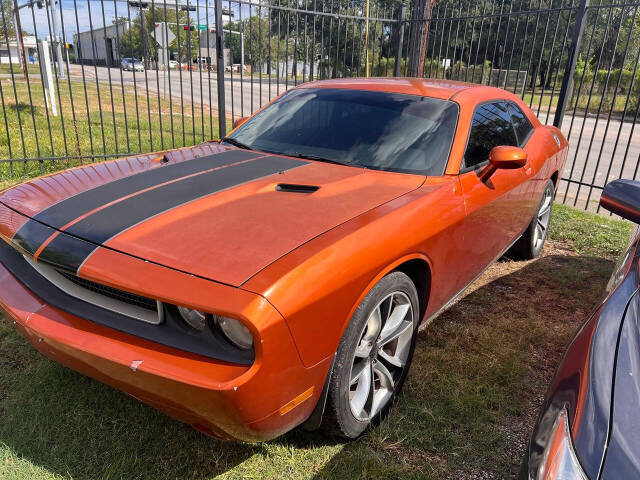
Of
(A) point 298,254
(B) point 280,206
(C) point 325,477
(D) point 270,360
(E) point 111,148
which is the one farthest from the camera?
(E) point 111,148

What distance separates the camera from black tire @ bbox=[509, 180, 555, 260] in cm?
441

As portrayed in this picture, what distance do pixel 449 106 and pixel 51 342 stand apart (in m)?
2.61

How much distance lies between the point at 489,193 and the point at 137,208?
210 cm

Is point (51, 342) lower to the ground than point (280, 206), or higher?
lower

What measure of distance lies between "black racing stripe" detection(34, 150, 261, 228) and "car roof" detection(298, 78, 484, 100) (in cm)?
95

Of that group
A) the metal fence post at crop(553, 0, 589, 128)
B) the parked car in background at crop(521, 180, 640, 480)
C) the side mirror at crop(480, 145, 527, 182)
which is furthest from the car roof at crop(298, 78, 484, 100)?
the metal fence post at crop(553, 0, 589, 128)

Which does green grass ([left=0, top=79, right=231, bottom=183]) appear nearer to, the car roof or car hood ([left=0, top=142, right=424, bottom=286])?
the car roof

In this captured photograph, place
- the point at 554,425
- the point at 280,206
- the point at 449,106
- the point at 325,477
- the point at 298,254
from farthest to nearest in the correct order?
the point at 449,106 → the point at 280,206 → the point at 325,477 → the point at 298,254 → the point at 554,425

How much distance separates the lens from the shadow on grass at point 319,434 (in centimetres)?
211

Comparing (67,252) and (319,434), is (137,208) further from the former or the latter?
(319,434)

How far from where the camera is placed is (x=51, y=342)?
1866 mm

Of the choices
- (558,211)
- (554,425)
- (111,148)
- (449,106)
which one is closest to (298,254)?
(554,425)

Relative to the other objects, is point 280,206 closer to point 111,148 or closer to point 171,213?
point 171,213

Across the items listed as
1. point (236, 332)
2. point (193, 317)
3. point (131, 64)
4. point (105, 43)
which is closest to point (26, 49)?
point (131, 64)
